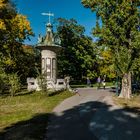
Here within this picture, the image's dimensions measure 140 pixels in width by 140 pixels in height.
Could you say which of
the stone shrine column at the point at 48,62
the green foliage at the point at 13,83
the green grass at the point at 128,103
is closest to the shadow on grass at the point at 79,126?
the green grass at the point at 128,103

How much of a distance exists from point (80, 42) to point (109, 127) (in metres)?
51.9

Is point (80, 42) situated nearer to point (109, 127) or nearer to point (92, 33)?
point (92, 33)

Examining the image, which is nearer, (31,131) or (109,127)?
(31,131)

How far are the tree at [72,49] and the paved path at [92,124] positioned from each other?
43048 millimetres

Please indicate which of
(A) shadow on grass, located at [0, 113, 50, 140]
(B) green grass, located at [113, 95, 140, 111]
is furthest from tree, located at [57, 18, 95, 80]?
(A) shadow on grass, located at [0, 113, 50, 140]

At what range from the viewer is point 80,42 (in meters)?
68.0

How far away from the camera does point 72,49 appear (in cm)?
6662

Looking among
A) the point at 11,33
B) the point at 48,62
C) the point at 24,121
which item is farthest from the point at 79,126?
the point at 11,33

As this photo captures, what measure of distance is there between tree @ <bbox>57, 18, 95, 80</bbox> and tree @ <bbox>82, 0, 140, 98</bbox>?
31.7 metres

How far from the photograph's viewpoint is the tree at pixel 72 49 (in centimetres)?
6669

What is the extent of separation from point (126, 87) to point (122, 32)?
4727mm

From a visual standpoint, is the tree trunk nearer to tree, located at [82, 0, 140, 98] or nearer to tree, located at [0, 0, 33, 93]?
tree, located at [82, 0, 140, 98]

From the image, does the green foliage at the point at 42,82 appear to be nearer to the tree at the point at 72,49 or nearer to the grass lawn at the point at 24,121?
the grass lawn at the point at 24,121

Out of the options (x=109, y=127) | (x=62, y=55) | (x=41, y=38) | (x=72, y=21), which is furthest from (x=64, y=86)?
(x=72, y=21)
